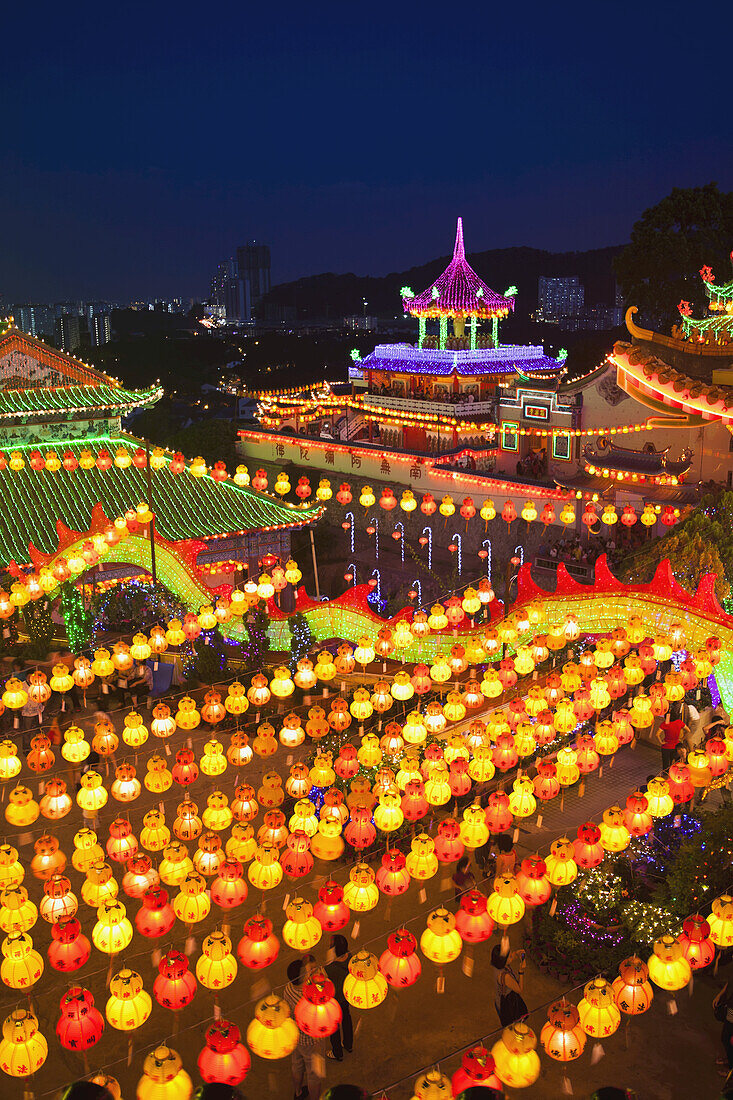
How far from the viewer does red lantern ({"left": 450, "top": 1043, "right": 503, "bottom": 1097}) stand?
5273 mm

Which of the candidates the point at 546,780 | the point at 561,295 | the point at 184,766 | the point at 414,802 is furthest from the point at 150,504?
the point at 561,295

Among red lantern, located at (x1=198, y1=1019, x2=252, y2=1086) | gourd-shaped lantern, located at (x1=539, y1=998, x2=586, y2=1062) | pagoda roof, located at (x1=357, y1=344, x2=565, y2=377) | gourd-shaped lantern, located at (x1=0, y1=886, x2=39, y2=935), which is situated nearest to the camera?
red lantern, located at (x1=198, y1=1019, x2=252, y2=1086)

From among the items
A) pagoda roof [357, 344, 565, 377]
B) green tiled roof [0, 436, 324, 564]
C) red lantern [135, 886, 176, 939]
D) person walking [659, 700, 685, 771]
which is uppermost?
pagoda roof [357, 344, 565, 377]

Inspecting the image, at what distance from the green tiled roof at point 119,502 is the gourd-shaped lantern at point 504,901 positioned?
31.0 feet

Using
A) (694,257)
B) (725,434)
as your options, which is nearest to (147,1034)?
(725,434)

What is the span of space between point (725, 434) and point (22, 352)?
41.8 ft

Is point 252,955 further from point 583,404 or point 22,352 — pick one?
point 583,404

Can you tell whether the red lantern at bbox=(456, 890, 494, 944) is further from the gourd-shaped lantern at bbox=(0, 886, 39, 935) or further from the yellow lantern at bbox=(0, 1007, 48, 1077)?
the gourd-shaped lantern at bbox=(0, 886, 39, 935)

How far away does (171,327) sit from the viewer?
67312 mm

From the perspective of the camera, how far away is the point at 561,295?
64.4m

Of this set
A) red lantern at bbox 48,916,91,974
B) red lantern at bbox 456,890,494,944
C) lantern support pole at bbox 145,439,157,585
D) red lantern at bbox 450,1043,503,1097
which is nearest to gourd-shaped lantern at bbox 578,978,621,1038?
red lantern at bbox 450,1043,503,1097

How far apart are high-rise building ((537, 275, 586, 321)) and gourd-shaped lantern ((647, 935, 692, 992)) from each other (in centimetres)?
6094

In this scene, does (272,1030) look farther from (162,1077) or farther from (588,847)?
(588,847)

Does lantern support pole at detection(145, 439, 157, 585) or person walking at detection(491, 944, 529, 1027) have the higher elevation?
lantern support pole at detection(145, 439, 157, 585)
